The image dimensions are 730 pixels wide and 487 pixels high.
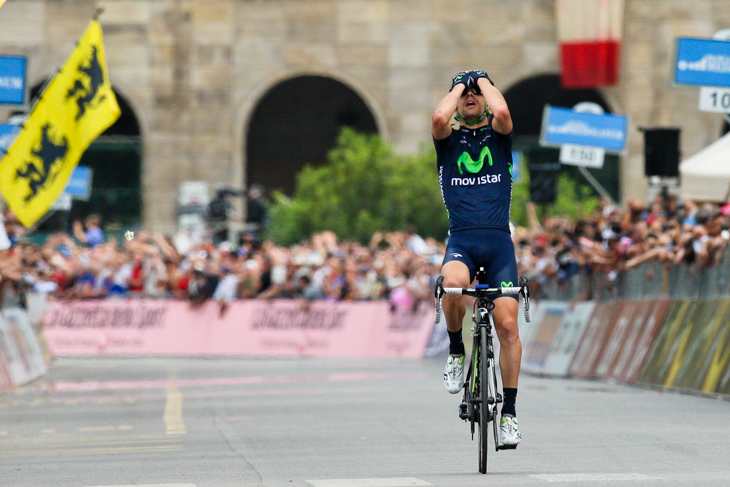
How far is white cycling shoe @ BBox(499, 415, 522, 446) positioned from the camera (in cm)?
1016

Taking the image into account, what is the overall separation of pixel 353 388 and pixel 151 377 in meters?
4.95

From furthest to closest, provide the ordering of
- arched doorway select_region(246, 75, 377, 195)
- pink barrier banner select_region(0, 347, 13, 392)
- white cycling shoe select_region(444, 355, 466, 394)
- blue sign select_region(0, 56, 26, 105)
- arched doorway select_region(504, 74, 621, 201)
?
arched doorway select_region(246, 75, 377, 195), arched doorway select_region(504, 74, 621, 201), blue sign select_region(0, 56, 26, 105), pink barrier banner select_region(0, 347, 13, 392), white cycling shoe select_region(444, 355, 466, 394)

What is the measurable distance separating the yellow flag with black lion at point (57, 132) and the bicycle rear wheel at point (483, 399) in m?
12.5

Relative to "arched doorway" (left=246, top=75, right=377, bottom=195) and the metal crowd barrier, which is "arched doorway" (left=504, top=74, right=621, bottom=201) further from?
the metal crowd barrier

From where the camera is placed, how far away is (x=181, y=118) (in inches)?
1898

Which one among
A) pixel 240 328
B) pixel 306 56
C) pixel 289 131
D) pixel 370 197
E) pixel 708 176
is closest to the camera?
pixel 708 176

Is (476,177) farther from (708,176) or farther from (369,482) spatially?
(708,176)

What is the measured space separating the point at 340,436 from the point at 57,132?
422 inches

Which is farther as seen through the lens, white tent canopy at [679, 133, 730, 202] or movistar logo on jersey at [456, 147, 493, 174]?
white tent canopy at [679, 133, 730, 202]

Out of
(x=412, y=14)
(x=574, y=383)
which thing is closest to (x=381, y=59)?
(x=412, y=14)

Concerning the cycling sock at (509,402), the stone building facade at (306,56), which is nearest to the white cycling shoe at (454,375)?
the cycling sock at (509,402)

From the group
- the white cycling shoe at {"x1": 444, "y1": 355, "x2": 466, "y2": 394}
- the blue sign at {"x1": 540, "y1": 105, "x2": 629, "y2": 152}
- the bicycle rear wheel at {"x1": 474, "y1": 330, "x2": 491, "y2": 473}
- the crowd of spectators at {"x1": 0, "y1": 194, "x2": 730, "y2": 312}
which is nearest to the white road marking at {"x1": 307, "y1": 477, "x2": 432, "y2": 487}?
the bicycle rear wheel at {"x1": 474, "y1": 330, "x2": 491, "y2": 473}

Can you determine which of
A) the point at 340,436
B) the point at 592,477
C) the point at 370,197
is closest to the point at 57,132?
the point at 340,436

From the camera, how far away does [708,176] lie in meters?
21.7
